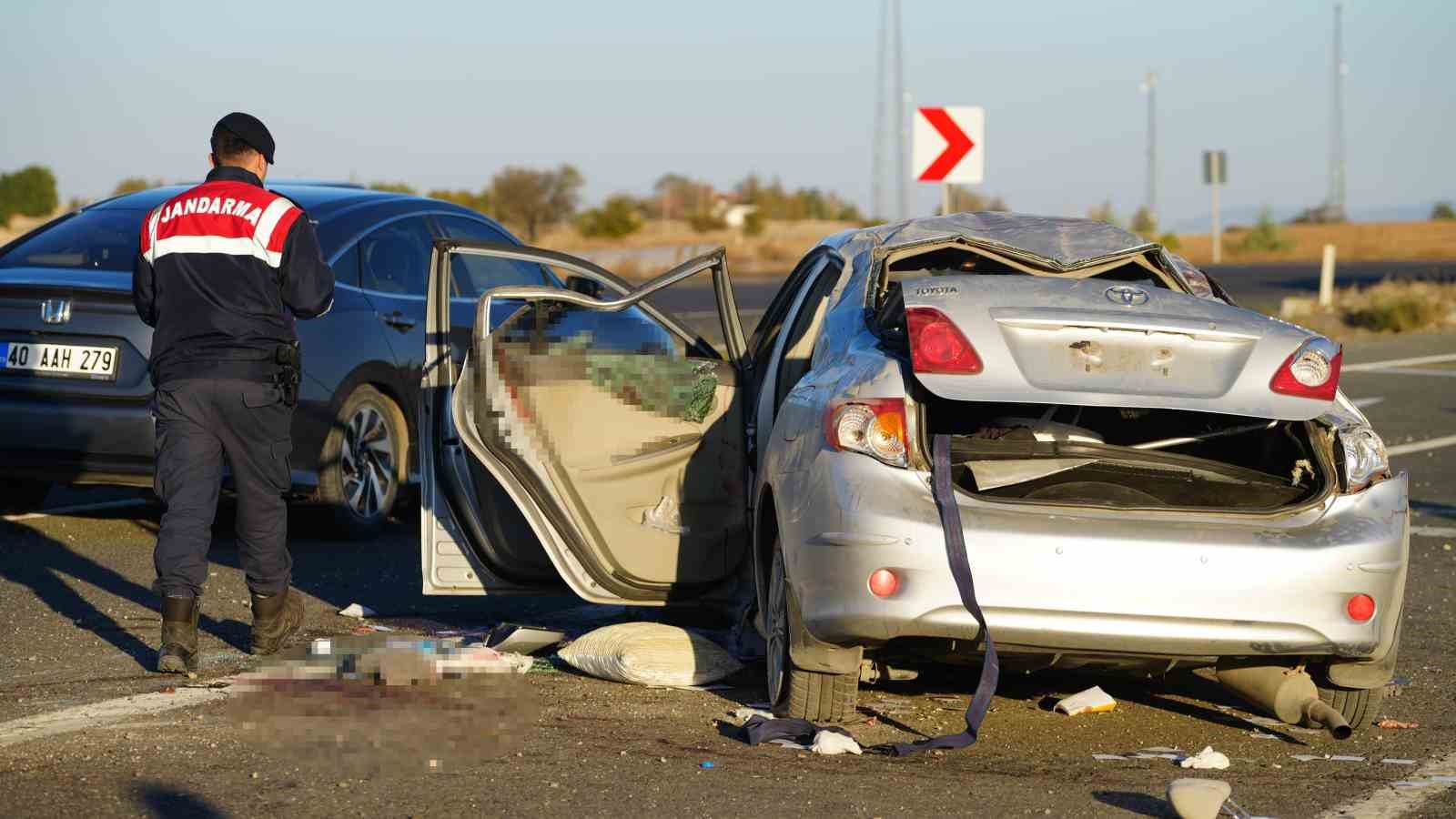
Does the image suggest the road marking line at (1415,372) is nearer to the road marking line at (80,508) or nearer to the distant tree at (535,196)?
the road marking line at (80,508)

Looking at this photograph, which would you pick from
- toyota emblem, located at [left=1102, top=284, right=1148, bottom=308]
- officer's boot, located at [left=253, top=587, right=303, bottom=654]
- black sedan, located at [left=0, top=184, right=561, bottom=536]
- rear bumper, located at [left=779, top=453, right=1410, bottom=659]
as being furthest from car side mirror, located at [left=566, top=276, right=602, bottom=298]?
black sedan, located at [left=0, top=184, right=561, bottom=536]

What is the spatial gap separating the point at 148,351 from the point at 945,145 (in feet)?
24.8

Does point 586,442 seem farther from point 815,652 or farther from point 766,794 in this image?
point 766,794

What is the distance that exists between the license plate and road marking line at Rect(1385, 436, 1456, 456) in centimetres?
882

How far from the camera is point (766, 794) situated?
471cm

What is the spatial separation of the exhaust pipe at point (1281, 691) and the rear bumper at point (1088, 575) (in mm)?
339

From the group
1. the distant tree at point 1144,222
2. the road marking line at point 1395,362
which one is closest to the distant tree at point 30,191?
the distant tree at point 1144,222

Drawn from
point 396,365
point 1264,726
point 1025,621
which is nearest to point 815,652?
point 1025,621

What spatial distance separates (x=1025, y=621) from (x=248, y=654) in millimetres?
2943

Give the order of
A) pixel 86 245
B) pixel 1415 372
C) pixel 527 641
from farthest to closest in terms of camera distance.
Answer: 1. pixel 1415 372
2. pixel 86 245
3. pixel 527 641

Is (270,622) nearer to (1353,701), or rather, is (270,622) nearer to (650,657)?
(650,657)

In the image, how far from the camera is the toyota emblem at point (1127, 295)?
17.9ft

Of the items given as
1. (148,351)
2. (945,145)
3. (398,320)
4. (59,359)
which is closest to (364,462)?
(398,320)

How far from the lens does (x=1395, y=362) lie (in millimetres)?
20250
